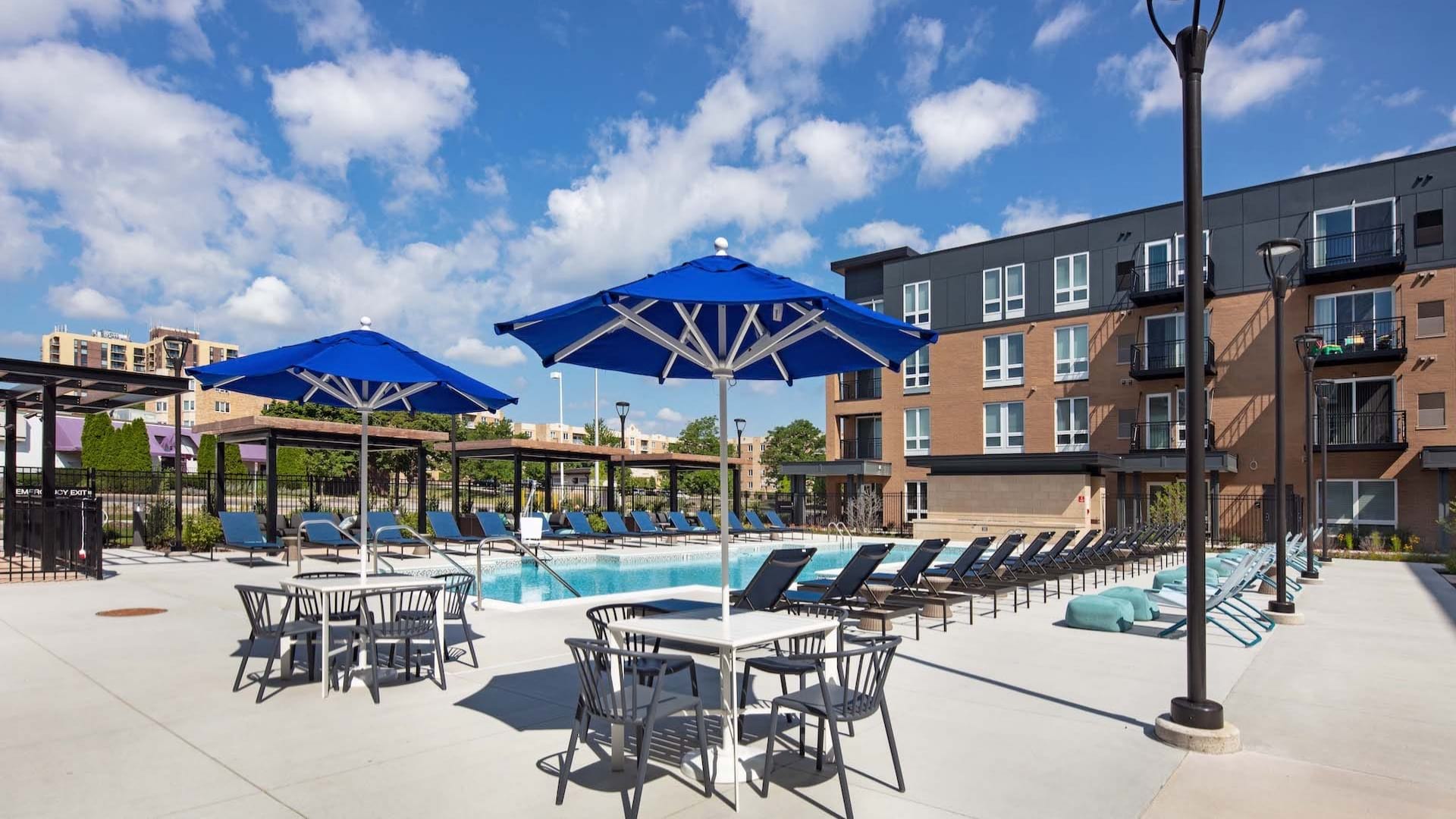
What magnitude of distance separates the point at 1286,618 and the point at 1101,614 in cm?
261

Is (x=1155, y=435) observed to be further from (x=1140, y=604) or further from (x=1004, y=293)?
(x=1140, y=604)

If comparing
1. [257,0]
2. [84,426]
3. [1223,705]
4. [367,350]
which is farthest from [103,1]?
[84,426]

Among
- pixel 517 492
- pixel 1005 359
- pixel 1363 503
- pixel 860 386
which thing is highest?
pixel 1005 359

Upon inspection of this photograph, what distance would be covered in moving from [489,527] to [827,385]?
2347 cm

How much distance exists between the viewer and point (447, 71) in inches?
535

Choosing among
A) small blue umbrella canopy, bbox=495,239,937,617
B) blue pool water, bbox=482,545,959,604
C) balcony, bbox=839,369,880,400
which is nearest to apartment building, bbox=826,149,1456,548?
balcony, bbox=839,369,880,400

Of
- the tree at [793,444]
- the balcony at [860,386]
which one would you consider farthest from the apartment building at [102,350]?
the balcony at [860,386]

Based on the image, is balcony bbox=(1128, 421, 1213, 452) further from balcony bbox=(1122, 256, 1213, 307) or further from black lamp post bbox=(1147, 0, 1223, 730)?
black lamp post bbox=(1147, 0, 1223, 730)

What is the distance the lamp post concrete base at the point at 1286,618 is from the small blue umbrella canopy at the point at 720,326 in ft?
23.0

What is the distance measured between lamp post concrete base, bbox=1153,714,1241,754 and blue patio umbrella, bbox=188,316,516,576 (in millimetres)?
5729

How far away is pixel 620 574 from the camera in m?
18.0

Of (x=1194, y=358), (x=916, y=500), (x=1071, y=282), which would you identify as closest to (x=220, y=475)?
(x=1194, y=358)

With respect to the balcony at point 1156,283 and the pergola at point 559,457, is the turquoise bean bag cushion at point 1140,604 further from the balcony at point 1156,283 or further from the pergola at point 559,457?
the balcony at point 1156,283

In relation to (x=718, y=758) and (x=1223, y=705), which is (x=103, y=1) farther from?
(x=1223, y=705)
